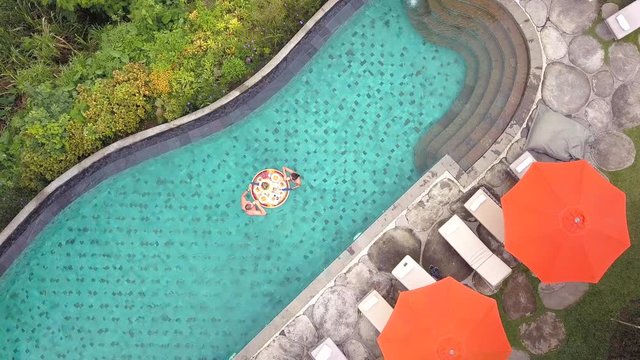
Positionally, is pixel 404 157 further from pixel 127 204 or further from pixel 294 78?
pixel 127 204

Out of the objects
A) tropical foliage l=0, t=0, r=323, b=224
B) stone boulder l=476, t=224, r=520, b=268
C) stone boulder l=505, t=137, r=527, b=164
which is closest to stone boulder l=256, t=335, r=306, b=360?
stone boulder l=476, t=224, r=520, b=268

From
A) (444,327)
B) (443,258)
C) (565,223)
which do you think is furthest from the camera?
(443,258)

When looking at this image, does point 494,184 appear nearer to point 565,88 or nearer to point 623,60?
point 565,88

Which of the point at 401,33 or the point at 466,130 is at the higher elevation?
the point at 401,33

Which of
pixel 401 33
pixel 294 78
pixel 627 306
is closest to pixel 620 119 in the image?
pixel 627 306

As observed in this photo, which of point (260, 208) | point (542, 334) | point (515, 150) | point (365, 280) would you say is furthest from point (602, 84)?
point (260, 208)

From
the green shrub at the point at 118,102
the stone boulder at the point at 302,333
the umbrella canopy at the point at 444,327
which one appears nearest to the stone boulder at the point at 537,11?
the umbrella canopy at the point at 444,327
